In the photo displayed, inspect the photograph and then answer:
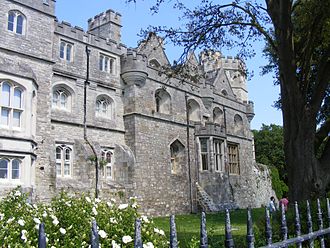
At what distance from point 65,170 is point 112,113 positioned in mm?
4803

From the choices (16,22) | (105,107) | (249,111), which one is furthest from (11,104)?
(249,111)

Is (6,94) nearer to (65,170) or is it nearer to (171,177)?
(65,170)

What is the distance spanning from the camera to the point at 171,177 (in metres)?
23.9

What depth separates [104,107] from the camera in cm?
2177

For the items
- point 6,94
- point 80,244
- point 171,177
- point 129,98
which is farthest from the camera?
point 171,177

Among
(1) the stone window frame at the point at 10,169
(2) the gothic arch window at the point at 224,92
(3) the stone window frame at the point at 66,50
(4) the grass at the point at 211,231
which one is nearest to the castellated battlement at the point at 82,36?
(3) the stone window frame at the point at 66,50

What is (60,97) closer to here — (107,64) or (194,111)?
(107,64)

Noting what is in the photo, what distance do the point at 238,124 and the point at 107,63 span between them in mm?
17090

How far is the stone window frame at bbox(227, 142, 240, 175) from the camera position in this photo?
30986 mm

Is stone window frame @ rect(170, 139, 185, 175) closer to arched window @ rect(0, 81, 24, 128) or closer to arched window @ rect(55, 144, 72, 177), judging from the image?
arched window @ rect(55, 144, 72, 177)

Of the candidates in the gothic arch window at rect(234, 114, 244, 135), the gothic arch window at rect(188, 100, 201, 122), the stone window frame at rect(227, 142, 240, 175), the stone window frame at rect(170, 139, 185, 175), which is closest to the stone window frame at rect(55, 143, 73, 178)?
the stone window frame at rect(170, 139, 185, 175)

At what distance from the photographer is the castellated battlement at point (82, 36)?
19.6m

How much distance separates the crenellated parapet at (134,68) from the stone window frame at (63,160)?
5.90 metres

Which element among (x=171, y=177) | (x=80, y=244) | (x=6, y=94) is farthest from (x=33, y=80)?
(x=80, y=244)
